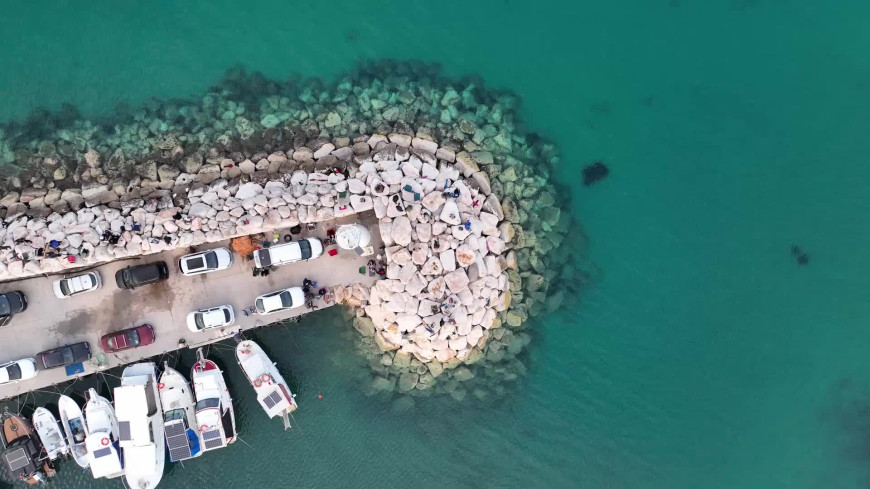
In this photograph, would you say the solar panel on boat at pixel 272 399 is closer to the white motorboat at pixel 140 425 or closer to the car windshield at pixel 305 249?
the white motorboat at pixel 140 425

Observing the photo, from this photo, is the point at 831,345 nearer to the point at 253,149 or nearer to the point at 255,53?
the point at 253,149

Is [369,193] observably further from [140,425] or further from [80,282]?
[140,425]

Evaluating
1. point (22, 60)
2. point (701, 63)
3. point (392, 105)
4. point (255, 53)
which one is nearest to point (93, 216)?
point (22, 60)

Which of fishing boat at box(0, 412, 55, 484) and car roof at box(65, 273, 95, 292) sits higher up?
car roof at box(65, 273, 95, 292)

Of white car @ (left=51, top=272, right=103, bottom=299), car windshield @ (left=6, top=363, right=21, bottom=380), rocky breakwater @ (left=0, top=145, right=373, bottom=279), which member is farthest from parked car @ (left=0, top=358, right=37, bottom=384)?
rocky breakwater @ (left=0, top=145, right=373, bottom=279)

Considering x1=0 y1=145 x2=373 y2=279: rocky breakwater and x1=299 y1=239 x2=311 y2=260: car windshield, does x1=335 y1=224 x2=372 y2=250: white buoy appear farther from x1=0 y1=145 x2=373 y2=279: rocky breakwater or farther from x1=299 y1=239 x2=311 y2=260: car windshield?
x1=299 y1=239 x2=311 y2=260: car windshield

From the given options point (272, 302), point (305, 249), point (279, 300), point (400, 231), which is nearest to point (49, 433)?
point (272, 302)

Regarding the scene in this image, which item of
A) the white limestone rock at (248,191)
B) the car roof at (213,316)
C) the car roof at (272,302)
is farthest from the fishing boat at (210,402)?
the white limestone rock at (248,191)
